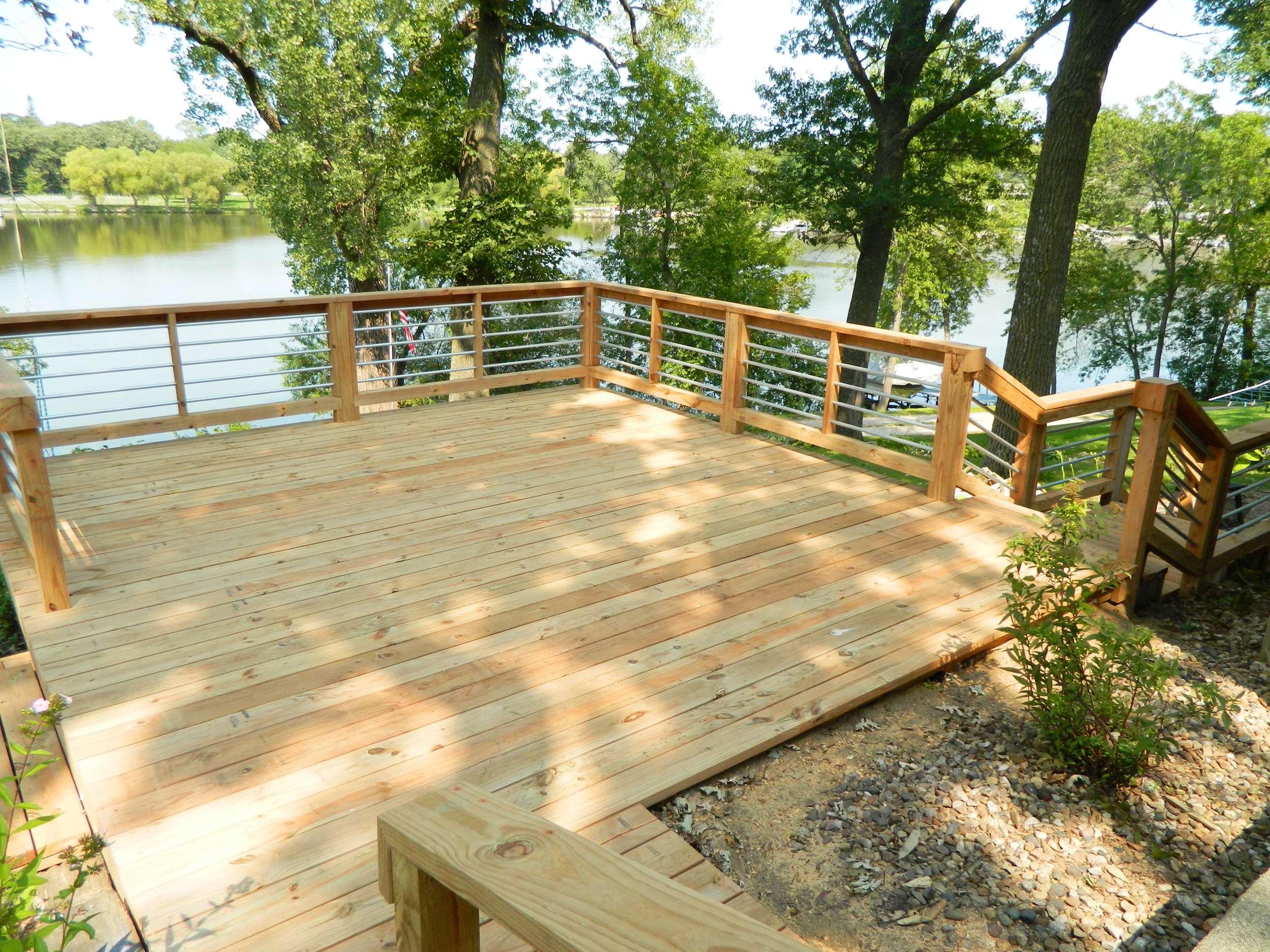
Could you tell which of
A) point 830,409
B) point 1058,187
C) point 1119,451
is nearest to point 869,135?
point 1058,187

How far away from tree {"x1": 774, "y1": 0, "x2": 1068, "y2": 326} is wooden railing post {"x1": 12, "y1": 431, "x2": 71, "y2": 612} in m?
10.3

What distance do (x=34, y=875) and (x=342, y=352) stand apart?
4598 millimetres

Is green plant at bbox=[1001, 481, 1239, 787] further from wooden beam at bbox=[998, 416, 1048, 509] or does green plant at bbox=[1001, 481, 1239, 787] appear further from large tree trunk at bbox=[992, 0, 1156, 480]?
large tree trunk at bbox=[992, 0, 1156, 480]

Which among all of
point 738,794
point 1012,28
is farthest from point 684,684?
point 1012,28

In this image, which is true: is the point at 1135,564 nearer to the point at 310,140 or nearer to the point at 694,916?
the point at 694,916

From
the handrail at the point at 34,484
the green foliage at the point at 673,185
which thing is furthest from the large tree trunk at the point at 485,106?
the handrail at the point at 34,484

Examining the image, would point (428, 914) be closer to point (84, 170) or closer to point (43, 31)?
point (43, 31)

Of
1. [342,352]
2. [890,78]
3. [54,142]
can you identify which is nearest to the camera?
[342,352]

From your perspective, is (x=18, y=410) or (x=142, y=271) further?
(x=142, y=271)

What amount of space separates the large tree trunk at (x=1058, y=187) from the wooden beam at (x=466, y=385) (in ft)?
12.7

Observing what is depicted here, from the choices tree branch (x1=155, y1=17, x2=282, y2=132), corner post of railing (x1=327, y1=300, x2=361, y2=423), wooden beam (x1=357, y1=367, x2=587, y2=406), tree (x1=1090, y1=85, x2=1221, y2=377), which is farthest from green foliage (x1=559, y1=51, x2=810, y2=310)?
corner post of railing (x1=327, y1=300, x2=361, y2=423)

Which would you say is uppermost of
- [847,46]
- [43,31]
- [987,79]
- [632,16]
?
[632,16]

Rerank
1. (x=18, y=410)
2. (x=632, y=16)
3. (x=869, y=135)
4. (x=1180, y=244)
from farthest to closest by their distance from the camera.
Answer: (x=1180, y=244) < (x=632, y=16) < (x=869, y=135) < (x=18, y=410)

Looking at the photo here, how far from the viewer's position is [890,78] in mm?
11758
